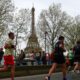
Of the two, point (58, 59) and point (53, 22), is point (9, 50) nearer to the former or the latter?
point (58, 59)

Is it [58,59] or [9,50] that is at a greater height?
[9,50]

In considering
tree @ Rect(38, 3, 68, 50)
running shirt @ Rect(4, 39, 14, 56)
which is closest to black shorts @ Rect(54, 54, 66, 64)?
running shirt @ Rect(4, 39, 14, 56)

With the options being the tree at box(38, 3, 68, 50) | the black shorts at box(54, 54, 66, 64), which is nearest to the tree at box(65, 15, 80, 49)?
the tree at box(38, 3, 68, 50)

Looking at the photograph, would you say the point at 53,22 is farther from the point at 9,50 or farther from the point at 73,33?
the point at 9,50

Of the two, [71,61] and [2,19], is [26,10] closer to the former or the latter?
[2,19]

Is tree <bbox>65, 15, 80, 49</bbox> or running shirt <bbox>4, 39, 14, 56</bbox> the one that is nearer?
running shirt <bbox>4, 39, 14, 56</bbox>

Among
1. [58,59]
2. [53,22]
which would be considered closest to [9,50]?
[58,59]

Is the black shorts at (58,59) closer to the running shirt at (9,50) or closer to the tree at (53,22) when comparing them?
the running shirt at (9,50)

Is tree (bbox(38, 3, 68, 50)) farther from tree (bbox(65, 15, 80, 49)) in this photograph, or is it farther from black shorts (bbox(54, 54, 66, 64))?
black shorts (bbox(54, 54, 66, 64))

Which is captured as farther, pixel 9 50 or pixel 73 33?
pixel 73 33

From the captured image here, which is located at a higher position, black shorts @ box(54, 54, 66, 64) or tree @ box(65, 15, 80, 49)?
tree @ box(65, 15, 80, 49)

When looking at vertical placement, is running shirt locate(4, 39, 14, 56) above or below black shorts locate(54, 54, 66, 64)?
above

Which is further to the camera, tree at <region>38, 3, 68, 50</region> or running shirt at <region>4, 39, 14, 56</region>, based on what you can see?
tree at <region>38, 3, 68, 50</region>

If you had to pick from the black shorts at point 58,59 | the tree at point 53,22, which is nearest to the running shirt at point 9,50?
the black shorts at point 58,59
